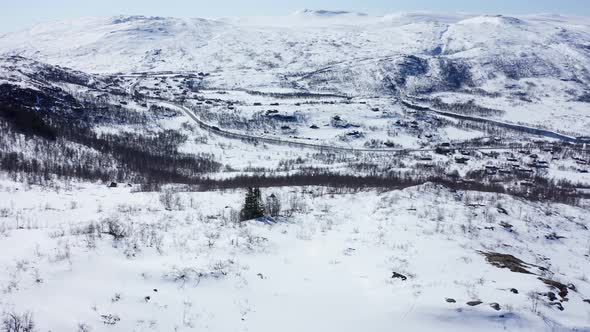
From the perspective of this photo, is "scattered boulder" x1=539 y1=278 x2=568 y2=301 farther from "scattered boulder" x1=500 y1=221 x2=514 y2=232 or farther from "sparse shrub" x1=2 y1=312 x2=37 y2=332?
"sparse shrub" x1=2 y1=312 x2=37 y2=332

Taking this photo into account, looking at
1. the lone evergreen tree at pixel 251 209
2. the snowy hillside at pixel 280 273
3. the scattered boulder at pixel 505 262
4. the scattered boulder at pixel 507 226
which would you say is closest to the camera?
the snowy hillside at pixel 280 273

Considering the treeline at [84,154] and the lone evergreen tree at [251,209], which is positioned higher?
the lone evergreen tree at [251,209]

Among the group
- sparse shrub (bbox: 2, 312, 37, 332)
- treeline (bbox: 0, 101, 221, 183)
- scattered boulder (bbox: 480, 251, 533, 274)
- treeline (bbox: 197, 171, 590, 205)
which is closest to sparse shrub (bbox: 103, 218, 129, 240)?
sparse shrub (bbox: 2, 312, 37, 332)

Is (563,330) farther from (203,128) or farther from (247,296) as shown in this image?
(203,128)

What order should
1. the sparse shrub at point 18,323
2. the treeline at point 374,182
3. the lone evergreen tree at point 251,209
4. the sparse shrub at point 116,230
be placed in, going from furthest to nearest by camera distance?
the treeline at point 374,182
the lone evergreen tree at point 251,209
the sparse shrub at point 116,230
the sparse shrub at point 18,323

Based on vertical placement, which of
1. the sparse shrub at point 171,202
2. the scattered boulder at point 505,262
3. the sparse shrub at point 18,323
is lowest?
the sparse shrub at point 171,202

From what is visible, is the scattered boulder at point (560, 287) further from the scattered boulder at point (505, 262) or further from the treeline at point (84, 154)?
the treeline at point (84, 154)

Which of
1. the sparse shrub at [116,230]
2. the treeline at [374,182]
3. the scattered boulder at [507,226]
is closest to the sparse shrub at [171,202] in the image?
the sparse shrub at [116,230]

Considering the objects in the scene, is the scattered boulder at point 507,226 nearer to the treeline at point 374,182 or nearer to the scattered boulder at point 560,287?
the scattered boulder at point 560,287

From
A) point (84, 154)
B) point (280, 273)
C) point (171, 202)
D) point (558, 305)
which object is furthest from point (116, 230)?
point (84, 154)

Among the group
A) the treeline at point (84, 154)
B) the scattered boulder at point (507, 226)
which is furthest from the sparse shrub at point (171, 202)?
the scattered boulder at point (507, 226)

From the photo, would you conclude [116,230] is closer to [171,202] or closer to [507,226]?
[171,202]

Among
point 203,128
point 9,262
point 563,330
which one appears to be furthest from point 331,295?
point 203,128

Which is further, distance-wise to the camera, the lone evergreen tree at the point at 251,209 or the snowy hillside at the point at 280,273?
the lone evergreen tree at the point at 251,209
